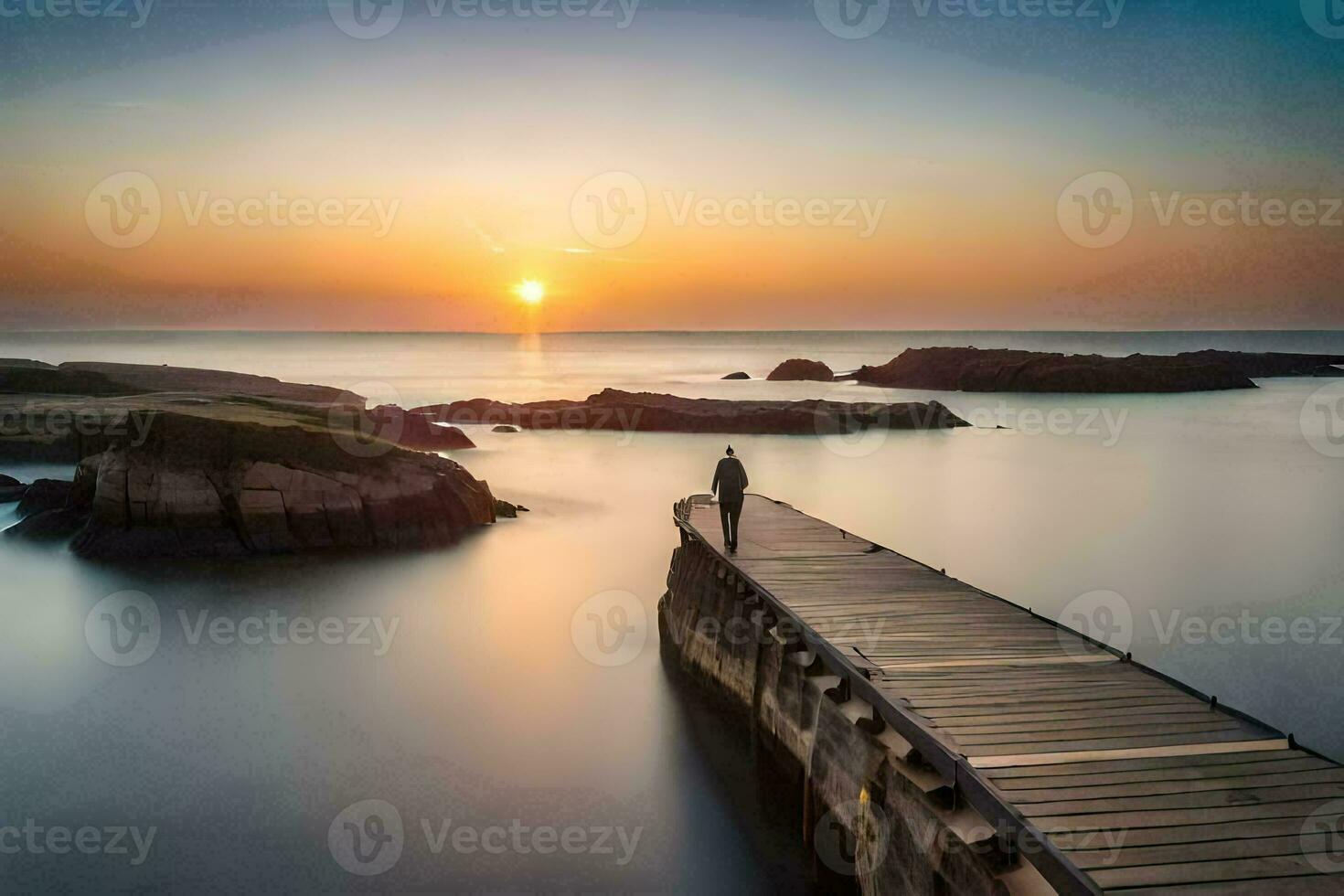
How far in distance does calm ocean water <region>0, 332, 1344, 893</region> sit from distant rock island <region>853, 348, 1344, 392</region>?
168 feet

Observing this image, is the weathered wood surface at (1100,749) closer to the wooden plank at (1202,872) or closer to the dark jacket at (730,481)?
the wooden plank at (1202,872)

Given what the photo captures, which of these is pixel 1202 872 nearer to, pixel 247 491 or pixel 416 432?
pixel 247 491

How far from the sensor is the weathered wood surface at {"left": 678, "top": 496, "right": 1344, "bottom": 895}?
21.3 ft

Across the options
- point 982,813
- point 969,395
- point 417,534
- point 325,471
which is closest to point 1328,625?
point 982,813

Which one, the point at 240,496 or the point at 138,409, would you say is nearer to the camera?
the point at 240,496

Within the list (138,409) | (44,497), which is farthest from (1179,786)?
(44,497)

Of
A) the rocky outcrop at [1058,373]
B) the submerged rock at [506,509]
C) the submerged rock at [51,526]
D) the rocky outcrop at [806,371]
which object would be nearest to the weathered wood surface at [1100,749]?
the submerged rock at [506,509]

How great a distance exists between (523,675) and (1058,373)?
89.2 m

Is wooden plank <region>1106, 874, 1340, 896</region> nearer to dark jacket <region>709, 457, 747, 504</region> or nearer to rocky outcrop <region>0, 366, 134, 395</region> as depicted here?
dark jacket <region>709, 457, 747, 504</region>

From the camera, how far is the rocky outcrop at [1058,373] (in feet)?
308

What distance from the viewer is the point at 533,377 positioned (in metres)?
148

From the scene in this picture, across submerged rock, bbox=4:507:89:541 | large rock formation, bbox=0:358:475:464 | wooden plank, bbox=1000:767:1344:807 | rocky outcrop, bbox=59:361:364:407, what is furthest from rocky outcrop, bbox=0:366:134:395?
wooden plank, bbox=1000:767:1344:807

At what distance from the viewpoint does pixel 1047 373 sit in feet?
313

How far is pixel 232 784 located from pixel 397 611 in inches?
357
